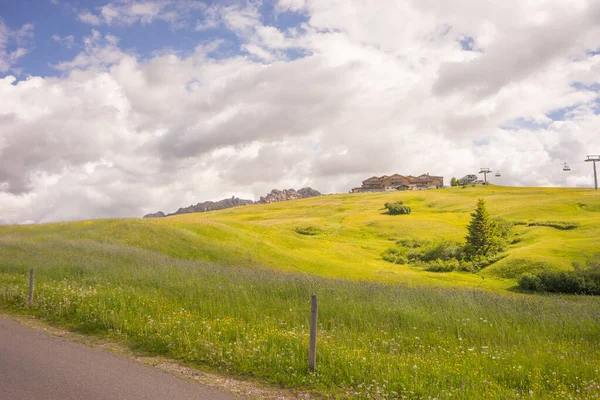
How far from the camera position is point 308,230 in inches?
3344

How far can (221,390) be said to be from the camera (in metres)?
8.34

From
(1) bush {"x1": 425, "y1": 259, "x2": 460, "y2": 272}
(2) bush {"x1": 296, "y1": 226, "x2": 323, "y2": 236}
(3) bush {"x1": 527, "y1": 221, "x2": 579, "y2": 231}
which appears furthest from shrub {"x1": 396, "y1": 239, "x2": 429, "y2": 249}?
(3) bush {"x1": 527, "y1": 221, "x2": 579, "y2": 231}

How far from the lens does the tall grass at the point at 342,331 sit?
876 centimetres

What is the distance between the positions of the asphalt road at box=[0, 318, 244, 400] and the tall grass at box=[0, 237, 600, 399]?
1240mm

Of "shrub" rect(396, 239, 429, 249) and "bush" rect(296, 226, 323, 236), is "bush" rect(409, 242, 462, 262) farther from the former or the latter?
"bush" rect(296, 226, 323, 236)

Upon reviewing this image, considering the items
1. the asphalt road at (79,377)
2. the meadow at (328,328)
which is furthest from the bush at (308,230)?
the asphalt road at (79,377)

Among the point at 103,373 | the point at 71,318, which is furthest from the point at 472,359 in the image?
the point at 71,318

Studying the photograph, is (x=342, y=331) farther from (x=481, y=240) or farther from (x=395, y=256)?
(x=481, y=240)

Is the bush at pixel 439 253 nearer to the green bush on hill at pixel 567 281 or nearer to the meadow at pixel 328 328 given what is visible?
the green bush on hill at pixel 567 281

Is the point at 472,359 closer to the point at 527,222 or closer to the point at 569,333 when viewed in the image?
the point at 569,333

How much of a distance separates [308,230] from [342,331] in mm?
72599

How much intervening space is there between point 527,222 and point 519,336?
75.7 m

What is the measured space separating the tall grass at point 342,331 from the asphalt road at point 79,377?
1.24m

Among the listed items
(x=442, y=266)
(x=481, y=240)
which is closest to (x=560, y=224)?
(x=481, y=240)
